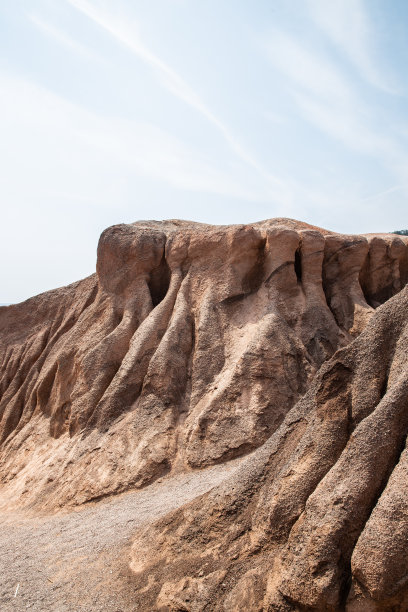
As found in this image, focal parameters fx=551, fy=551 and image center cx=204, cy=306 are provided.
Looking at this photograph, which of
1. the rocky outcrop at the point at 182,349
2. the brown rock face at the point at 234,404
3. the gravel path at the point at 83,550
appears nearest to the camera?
the brown rock face at the point at 234,404

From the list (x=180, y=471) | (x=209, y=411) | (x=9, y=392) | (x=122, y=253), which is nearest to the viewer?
(x=180, y=471)

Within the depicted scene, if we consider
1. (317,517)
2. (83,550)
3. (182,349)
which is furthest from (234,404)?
(317,517)

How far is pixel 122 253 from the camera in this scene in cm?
1809

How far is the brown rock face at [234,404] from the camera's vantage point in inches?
239

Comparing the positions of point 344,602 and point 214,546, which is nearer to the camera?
point 344,602

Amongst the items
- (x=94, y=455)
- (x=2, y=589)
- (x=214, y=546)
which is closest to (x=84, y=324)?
(x=94, y=455)

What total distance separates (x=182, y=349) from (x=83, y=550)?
22.1 feet

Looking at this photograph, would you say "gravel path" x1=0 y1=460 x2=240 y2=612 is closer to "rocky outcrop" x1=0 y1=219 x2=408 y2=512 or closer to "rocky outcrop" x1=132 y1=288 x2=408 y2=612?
"rocky outcrop" x1=132 y1=288 x2=408 y2=612

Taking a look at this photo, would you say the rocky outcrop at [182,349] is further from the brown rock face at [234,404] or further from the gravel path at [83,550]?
the gravel path at [83,550]

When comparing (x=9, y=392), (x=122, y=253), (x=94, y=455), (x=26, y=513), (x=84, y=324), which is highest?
(x=122, y=253)

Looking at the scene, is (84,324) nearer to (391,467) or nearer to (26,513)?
(26,513)

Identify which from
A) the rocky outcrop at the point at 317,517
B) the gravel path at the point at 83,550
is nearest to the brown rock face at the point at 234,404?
the rocky outcrop at the point at 317,517

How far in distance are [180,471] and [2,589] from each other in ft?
15.4

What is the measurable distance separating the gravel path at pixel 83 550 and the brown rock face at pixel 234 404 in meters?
0.44
